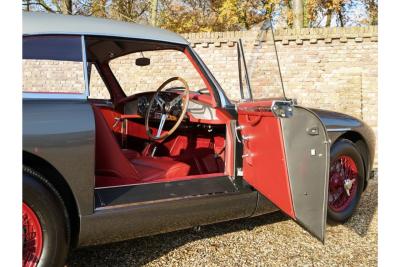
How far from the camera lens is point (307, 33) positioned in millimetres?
9898

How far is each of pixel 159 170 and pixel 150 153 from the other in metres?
0.92

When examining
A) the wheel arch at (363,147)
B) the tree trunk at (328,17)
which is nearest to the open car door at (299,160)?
the wheel arch at (363,147)

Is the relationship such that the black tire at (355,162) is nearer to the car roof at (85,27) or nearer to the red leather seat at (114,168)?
the red leather seat at (114,168)

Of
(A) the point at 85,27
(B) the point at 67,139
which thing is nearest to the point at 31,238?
(B) the point at 67,139

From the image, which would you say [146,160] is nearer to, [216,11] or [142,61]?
[142,61]

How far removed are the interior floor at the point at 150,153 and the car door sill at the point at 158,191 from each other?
0.08 m

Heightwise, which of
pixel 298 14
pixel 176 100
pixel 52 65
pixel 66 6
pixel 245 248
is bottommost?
pixel 245 248

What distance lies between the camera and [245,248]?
3406 millimetres

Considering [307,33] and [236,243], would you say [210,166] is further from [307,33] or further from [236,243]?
[307,33]

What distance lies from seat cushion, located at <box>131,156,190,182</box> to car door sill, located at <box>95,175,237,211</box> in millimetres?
202

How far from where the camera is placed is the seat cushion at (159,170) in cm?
328

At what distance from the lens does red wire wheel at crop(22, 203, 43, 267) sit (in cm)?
A: 232
